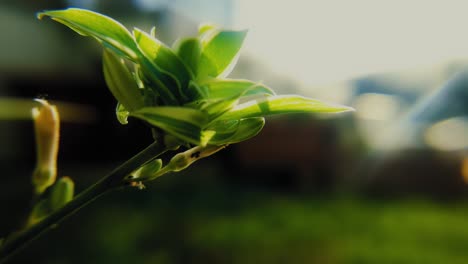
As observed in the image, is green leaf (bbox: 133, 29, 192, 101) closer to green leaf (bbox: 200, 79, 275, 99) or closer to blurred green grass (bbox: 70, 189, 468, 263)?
green leaf (bbox: 200, 79, 275, 99)

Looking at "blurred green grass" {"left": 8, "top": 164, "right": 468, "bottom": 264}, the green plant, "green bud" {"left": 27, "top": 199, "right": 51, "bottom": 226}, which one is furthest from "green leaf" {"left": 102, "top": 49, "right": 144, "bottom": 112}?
"blurred green grass" {"left": 8, "top": 164, "right": 468, "bottom": 264}

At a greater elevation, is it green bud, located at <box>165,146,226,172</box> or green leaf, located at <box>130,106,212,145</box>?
green leaf, located at <box>130,106,212,145</box>

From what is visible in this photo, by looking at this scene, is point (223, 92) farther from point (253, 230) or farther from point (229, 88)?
point (253, 230)

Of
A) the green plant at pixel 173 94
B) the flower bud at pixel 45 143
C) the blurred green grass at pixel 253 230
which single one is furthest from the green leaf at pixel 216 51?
the blurred green grass at pixel 253 230

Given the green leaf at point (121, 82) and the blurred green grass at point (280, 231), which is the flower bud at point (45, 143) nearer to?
the green leaf at point (121, 82)

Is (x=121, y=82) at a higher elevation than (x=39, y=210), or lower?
Result: higher

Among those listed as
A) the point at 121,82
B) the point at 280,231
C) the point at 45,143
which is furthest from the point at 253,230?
the point at 121,82
